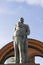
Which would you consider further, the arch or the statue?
the arch

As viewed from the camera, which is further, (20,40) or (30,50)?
(30,50)

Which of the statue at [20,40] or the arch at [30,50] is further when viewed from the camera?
the arch at [30,50]

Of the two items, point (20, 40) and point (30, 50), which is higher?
point (30, 50)

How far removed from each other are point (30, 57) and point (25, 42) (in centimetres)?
892

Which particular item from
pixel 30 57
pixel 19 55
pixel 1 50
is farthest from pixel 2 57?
pixel 19 55

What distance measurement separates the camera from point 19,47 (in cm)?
1379

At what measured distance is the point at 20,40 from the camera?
1384 centimetres

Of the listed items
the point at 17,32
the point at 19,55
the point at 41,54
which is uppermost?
the point at 41,54

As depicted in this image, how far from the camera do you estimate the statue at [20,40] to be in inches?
542

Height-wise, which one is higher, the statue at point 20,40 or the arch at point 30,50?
the arch at point 30,50

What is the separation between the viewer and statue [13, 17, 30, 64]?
13.8 m

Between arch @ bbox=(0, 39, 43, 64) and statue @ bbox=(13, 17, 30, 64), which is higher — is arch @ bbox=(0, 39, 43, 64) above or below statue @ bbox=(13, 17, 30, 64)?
above

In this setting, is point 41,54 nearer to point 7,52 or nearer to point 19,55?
point 7,52

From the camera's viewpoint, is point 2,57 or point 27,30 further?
point 2,57
